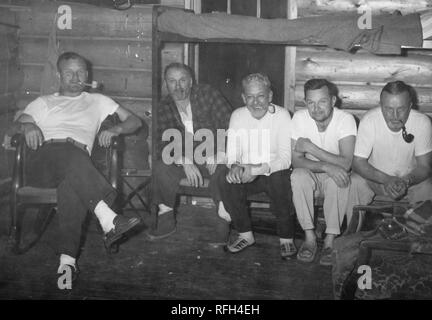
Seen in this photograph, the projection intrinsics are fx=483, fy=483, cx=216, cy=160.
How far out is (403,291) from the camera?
11.7 feet

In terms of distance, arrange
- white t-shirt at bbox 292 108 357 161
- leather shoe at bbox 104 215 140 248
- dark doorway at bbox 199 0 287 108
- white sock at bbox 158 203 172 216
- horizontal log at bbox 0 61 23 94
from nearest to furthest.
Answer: leather shoe at bbox 104 215 140 248 → white t-shirt at bbox 292 108 357 161 → white sock at bbox 158 203 172 216 → dark doorway at bbox 199 0 287 108 → horizontal log at bbox 0 61 23 94

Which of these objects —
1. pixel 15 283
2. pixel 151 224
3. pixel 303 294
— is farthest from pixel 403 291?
pixel 15 283

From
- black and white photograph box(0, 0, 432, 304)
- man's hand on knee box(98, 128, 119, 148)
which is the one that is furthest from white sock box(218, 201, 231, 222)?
man's hand on knee box(98, 128, 119, 148)

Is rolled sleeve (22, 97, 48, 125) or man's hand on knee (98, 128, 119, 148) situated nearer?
man's hand on knee (98, 128, 119, 148)

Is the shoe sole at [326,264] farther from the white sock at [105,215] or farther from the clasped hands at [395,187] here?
the white sock at [105,215]

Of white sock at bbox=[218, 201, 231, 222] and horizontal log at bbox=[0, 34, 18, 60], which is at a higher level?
horizontal log at bbox=[0, 34, 18, 60]

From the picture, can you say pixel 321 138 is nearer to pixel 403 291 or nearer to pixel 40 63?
pixel 403 291

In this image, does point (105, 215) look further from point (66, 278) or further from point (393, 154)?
point (393, 154)

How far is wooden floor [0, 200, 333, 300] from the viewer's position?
3.77m

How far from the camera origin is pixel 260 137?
15.2 feet

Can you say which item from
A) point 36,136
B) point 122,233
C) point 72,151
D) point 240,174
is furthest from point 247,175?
point 36,136

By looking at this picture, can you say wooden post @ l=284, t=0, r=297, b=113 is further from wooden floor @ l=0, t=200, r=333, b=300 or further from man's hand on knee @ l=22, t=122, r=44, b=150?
man's hand on knee @ l=22, t=122, r=44, b=150

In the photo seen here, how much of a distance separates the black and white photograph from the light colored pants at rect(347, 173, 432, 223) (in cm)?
1
